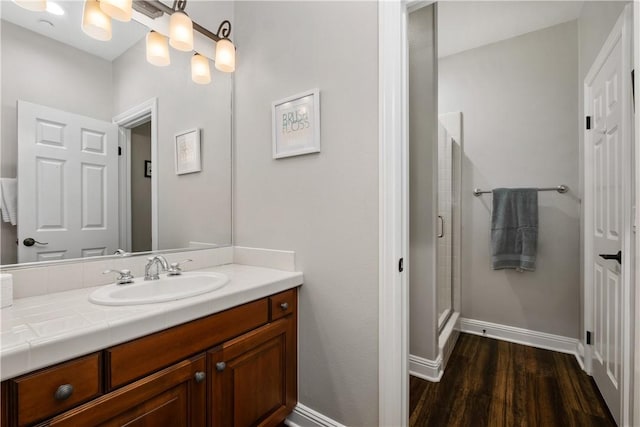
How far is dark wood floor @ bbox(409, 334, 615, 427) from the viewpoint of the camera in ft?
5.35

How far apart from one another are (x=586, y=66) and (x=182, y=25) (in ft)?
8.63

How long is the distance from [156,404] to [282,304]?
618 millimetres

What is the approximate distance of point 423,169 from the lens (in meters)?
1.99

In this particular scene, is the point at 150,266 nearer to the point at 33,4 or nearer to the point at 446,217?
the point at 33,4

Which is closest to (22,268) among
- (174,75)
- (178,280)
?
(178,280)

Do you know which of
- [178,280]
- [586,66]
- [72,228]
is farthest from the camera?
[586,66]

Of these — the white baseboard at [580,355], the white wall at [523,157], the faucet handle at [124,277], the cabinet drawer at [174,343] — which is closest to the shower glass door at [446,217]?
the white wall at [523,157]

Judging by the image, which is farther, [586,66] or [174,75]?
[586,66]

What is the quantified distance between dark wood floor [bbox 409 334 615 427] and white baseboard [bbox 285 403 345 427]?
0.49m

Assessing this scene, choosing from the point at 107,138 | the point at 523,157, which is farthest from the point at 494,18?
the point at 107,138

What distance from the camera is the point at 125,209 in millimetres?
1462

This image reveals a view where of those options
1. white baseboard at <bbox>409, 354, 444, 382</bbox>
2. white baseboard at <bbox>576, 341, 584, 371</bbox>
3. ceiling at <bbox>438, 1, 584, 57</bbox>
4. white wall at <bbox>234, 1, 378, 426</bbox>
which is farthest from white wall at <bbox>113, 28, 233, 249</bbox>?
white baseboard at <bbox>576, 341, 584, 371</bbox>

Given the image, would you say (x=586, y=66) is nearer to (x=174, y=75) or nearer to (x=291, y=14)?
(x=291, y=14)

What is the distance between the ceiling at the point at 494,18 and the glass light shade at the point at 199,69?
5.95 ft
